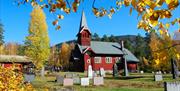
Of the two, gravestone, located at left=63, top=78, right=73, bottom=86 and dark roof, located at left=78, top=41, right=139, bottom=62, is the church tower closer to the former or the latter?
dark roof, located at left=78, top=41, right=139, bottom=62

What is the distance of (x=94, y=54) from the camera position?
7644 centimetres

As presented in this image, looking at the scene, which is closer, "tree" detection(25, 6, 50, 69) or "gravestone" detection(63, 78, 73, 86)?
"gravestone" detection(63, 78, 73, 86)

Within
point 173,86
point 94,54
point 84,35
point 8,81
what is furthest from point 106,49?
point 8,81

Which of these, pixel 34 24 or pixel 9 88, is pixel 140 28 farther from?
pixel 34 24

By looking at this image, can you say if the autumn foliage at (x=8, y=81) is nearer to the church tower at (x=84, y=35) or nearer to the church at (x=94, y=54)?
the church at (x=94, y=54)

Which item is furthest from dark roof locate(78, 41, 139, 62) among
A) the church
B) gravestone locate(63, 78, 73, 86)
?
gravestone locate(63, 78, 73, 86)

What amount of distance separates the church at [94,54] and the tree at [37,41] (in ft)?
62.5

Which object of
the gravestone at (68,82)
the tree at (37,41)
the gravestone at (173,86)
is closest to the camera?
the gravestone at (173,86)

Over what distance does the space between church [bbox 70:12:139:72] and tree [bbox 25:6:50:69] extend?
749 inches

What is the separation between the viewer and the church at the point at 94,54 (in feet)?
250

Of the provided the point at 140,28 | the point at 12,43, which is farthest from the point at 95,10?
the point at 12,43

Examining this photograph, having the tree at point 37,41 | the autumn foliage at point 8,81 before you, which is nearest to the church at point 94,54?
the tree at point 37,41

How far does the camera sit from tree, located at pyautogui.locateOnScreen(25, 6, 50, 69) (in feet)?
185

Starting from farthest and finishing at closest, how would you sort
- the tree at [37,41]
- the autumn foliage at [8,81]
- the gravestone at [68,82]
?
the tree at [37,41] → the gravestone at [68,82] → the autumn foliage at [8,81]
